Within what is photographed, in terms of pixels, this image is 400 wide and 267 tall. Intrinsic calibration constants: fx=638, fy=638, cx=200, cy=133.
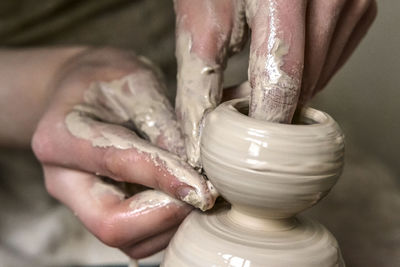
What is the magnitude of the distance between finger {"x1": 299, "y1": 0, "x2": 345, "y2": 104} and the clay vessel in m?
0.12

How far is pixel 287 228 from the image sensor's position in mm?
982

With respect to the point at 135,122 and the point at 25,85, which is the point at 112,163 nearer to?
the point at 135,122

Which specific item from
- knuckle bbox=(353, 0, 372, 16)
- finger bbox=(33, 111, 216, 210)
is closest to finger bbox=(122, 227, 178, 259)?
finger bbox=(33, 111, 216, 210)

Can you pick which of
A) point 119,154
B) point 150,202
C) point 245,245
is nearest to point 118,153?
point 119,154

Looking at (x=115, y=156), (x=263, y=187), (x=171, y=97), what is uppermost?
(x=263, y=187)

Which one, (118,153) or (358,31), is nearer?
(118,153)

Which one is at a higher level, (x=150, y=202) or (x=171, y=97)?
(x=150, y=202)

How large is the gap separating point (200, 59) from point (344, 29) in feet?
1.02

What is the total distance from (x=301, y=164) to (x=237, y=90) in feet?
1.23

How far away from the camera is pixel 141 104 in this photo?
4.18 ft

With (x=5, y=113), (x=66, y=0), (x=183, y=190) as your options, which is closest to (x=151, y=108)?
(x=183, y=190)

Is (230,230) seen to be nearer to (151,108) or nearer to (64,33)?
(151,108)

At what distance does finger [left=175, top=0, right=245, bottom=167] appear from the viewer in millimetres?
1075

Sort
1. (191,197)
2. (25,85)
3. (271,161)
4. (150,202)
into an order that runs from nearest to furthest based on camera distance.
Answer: (271,161), (191,197), (150,202), (25,85)
